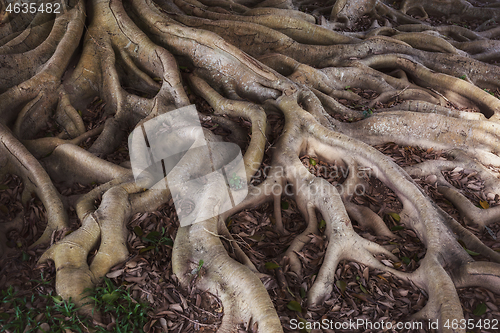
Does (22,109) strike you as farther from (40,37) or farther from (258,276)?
(258,276)

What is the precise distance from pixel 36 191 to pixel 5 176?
1.48ft

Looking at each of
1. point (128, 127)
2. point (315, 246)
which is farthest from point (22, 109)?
point (315, 246)

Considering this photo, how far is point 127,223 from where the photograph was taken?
3.02 metres
